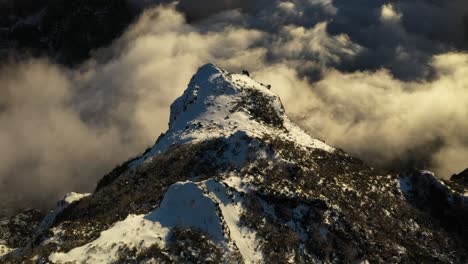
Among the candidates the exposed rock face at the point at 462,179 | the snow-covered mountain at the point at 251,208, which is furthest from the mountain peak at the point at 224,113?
the exposed rock face at the point at 462,179

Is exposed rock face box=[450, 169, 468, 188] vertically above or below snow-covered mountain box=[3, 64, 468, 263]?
above

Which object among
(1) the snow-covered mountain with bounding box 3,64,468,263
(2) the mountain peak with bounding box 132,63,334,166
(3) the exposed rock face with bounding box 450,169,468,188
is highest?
(2) the mountain peak with bounding box 132,63,334,166

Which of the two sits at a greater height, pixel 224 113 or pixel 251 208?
pixel 224 113

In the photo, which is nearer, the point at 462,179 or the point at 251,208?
the point at 251,208

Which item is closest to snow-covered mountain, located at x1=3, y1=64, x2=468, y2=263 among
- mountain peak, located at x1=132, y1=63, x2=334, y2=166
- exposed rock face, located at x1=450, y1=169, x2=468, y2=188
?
mountain peak, located at x1=132, y1=63, x2=334, y2=166

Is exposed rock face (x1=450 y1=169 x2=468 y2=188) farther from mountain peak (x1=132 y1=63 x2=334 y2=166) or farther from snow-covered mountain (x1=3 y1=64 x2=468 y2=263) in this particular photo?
mountain peak (x1=132 y1=63 x2=334 y2=166)

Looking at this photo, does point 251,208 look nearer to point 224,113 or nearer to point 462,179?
point 224,113

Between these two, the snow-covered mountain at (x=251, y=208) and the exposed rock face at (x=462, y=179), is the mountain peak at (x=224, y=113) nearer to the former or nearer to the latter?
the snow-covered mountain at (x=251, y=208)

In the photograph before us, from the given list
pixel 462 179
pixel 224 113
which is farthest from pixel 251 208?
pixel 462 179

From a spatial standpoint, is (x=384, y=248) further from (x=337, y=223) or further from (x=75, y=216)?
(x=75, y=216)
